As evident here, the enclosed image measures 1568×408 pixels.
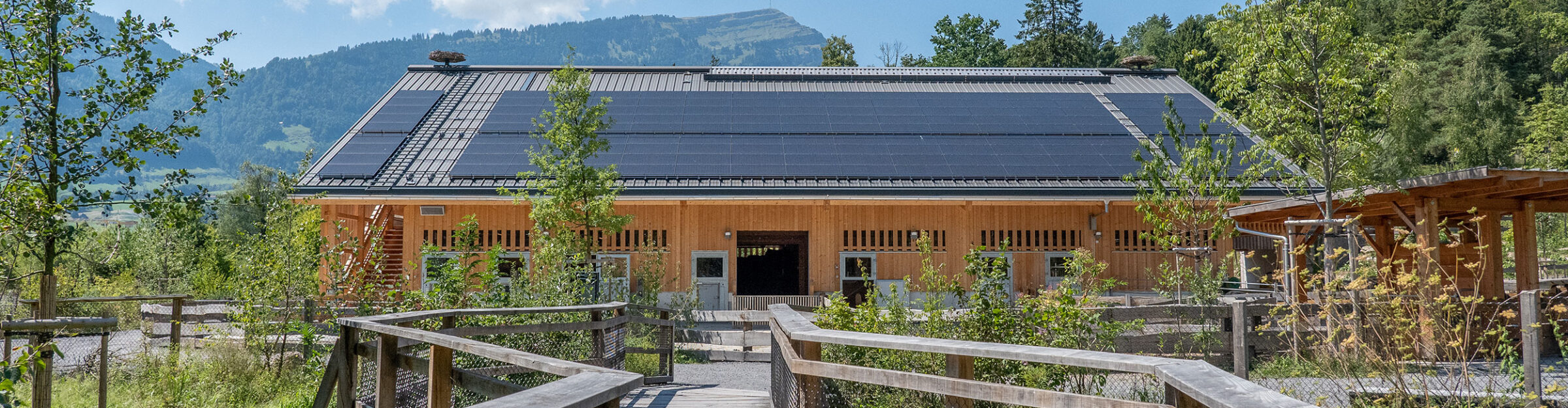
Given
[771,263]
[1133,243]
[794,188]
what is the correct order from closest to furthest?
1. [794,188]
2. [1133,243]
3. [771,263]

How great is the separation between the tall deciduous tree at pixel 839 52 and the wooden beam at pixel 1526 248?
122 ft

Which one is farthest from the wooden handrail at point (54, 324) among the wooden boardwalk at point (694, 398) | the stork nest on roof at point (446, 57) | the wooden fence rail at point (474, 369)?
the stork nest on roof at point (446, 57)

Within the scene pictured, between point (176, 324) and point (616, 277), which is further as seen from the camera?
point (616, 277)

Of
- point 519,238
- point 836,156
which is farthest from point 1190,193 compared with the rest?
point 519,238

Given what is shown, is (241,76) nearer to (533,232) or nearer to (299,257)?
(299,257)

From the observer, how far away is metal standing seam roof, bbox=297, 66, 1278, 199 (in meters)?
17.5

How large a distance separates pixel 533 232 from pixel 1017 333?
9.45 metres

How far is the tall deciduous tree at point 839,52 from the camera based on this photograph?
4953 cm

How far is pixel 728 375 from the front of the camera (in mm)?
12188

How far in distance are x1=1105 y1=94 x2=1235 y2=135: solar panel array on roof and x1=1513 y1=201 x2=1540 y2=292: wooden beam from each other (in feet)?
24.1

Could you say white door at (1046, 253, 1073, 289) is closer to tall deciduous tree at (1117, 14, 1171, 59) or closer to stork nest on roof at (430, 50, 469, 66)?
stork nest on roof at (430, 50, 469, 66)

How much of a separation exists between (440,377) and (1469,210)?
43.3 ft

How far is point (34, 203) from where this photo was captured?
6637 millimetres

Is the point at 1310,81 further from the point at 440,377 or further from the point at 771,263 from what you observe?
the point at 771,263
